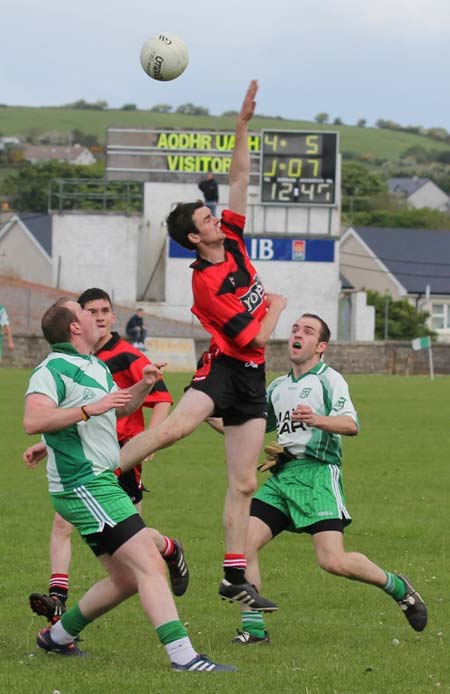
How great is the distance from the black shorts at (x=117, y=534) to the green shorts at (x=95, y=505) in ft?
0.07

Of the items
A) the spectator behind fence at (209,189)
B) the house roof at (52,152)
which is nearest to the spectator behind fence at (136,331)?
the spectator behind fence at (209,189)

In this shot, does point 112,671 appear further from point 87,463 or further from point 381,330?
point 381,330

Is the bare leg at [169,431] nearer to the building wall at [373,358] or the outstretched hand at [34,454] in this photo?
the outstretched hand at [34,454]

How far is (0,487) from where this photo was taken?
16609mm

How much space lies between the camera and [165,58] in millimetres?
10492

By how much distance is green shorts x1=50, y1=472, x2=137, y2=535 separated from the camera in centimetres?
729

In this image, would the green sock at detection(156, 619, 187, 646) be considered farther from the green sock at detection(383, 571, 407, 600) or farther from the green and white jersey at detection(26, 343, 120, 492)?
the green sock at detection(383, 571, 407, 600)

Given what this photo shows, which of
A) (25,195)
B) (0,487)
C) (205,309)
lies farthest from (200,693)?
(25,195)

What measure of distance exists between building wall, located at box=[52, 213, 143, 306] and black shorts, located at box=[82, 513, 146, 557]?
57.9 meters

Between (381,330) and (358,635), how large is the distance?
63.3 metres

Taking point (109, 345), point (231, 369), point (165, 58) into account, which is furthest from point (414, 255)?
point (231, 369)

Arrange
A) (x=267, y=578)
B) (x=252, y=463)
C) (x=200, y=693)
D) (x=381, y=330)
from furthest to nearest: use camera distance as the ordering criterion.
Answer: (x=381, y=330), (x=267, y=578), (x=252, y=463), (x=200, y=693)

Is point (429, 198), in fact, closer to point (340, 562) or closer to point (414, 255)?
point (414, 255)

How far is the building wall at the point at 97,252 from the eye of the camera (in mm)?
65438
